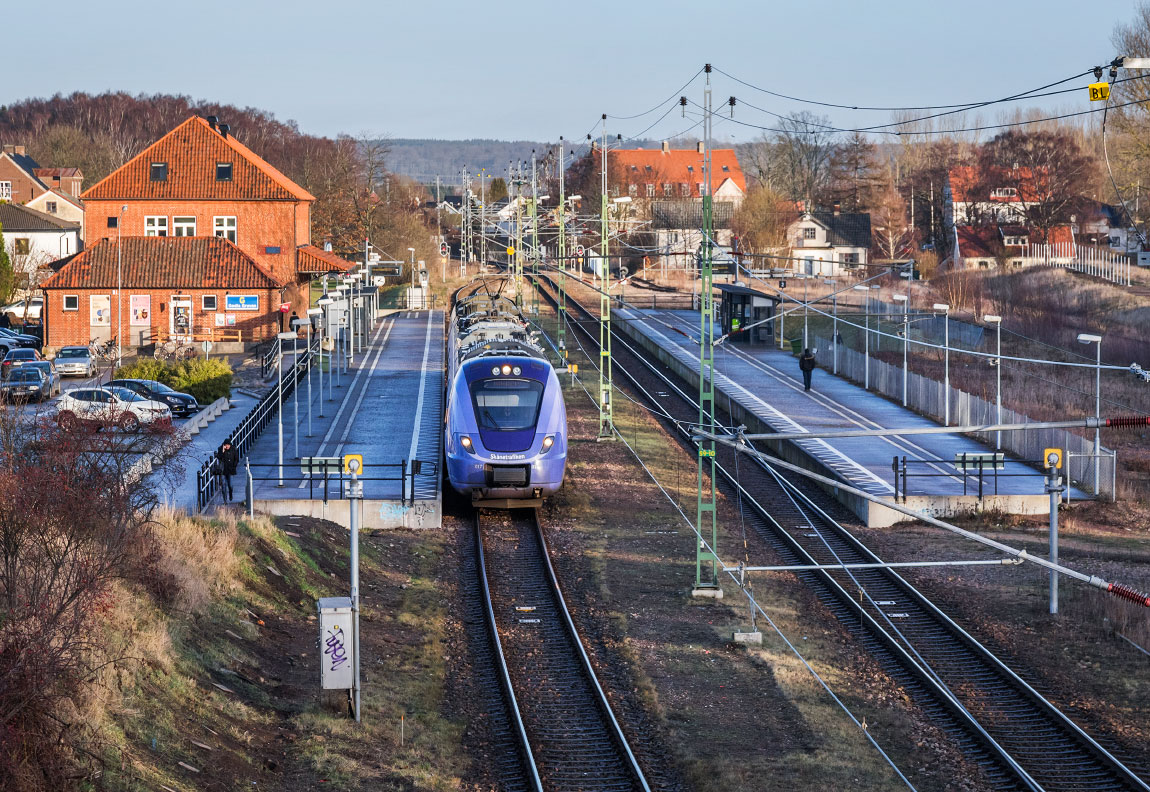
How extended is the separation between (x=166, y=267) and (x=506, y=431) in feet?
112

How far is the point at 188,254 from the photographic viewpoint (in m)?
54.2

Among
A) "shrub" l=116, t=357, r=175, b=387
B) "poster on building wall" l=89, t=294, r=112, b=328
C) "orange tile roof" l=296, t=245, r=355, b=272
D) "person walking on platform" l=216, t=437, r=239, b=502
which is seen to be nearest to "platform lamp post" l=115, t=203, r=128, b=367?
"poster on building wall" l=89, t=294, r=112, b=328

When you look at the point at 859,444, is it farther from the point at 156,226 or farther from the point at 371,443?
the point at 156,226

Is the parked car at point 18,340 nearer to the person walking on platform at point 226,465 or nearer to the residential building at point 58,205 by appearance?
the person walking on platform at point 226,465

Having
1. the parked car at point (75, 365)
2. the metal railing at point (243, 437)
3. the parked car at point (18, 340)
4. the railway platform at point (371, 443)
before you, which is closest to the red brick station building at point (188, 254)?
the parked car at point (18, 340)

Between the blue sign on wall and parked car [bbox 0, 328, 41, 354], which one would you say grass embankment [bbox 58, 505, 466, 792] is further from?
parked car [bbox 0, 328, 41, 354]

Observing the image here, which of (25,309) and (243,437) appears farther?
(25,309)

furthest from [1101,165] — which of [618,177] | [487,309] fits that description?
[487,309]

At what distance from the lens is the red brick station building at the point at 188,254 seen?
174 feet

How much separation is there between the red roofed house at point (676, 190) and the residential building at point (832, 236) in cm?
534

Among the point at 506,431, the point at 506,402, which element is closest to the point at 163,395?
the point at 506,402

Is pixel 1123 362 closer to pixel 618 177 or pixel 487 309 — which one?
pixel 487 309

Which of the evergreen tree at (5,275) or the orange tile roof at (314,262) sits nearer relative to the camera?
the orange tile roof at (314,262)

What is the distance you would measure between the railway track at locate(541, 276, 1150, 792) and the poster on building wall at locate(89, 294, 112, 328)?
110 feet
